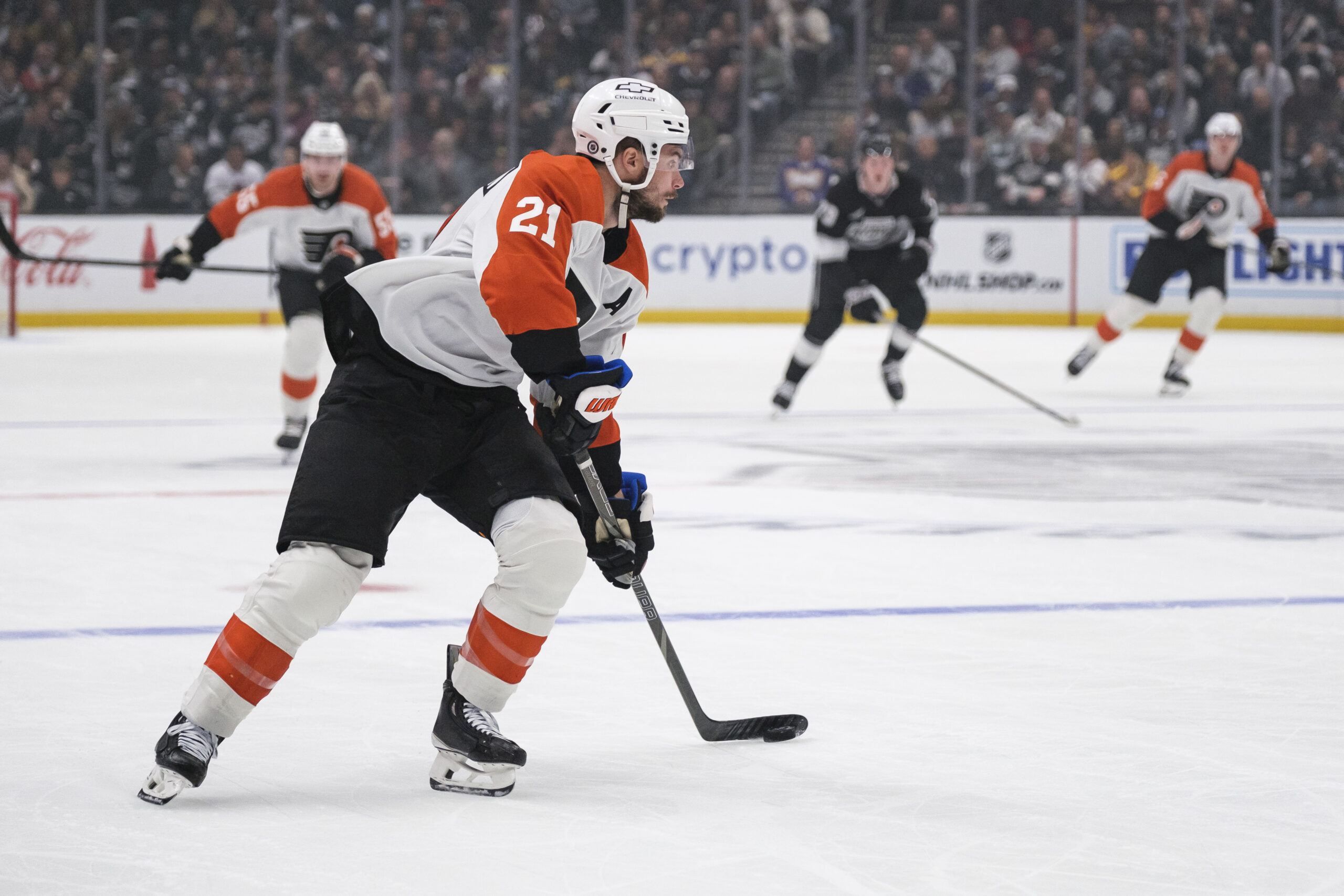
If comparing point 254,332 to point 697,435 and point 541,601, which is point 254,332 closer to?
point 697,435

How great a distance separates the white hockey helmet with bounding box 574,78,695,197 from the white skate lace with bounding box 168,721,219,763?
94 cm

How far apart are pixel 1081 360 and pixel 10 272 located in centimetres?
751

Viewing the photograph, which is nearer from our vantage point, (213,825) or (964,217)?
(213,825)

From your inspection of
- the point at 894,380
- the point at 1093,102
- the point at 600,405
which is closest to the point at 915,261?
the point at 894,380

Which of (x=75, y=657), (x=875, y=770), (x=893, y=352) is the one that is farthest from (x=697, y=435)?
(x=875, y=770)

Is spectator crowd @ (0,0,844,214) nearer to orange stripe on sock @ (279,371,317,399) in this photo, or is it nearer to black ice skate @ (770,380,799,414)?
black ice skate @ (770,380,799,414)

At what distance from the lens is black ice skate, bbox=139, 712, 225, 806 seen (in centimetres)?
226

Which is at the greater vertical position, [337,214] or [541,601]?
[337,214]

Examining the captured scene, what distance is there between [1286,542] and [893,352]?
3.67 meters

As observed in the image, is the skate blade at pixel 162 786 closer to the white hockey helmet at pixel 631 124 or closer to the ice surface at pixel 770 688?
the ice surface at pixel 770 688

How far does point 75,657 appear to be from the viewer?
3133 mm

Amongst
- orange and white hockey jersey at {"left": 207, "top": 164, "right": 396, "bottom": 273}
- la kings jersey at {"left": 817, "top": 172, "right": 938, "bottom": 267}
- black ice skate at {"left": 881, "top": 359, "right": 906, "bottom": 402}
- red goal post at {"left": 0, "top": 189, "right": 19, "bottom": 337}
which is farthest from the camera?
red goal post at {"left": 0, "top": 189, "right": 19, "bottom": 337}

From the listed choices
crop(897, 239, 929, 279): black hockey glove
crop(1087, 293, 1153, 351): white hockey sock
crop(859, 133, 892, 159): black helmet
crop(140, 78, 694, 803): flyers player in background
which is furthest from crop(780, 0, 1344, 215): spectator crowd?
crop(140, 78, 694, 803): flyers player in background

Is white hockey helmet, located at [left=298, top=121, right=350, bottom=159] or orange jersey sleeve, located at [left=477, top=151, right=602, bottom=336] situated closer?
orange jersey sleeve, located at [left=477, top=151, right=602, bottom=336]
